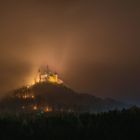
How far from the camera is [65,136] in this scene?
54.8 m

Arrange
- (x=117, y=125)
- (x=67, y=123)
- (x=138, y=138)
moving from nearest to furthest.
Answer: (x=138, y=138) < (x=117, y=125) < (x=67, y=123)

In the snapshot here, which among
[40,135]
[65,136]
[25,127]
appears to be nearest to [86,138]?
[65,136]

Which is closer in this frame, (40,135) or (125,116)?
(40,135)

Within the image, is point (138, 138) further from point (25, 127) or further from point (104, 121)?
point (25, 127)

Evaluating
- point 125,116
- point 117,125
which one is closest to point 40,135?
point 117,125

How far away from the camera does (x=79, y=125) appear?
6100 centimetres

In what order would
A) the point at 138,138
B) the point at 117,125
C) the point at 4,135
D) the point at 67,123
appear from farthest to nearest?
the point at 67,123, the point at 117,125, the point at 4,135, the point at 138,138

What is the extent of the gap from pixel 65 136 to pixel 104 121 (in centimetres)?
1193

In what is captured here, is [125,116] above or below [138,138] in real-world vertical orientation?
above

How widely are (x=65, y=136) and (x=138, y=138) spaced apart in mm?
9908

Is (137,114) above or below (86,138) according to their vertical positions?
above

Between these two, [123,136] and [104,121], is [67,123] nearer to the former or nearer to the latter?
[104,121]

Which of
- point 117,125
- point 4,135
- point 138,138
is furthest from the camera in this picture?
point 117,125

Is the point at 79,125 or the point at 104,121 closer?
the point at 79,125
